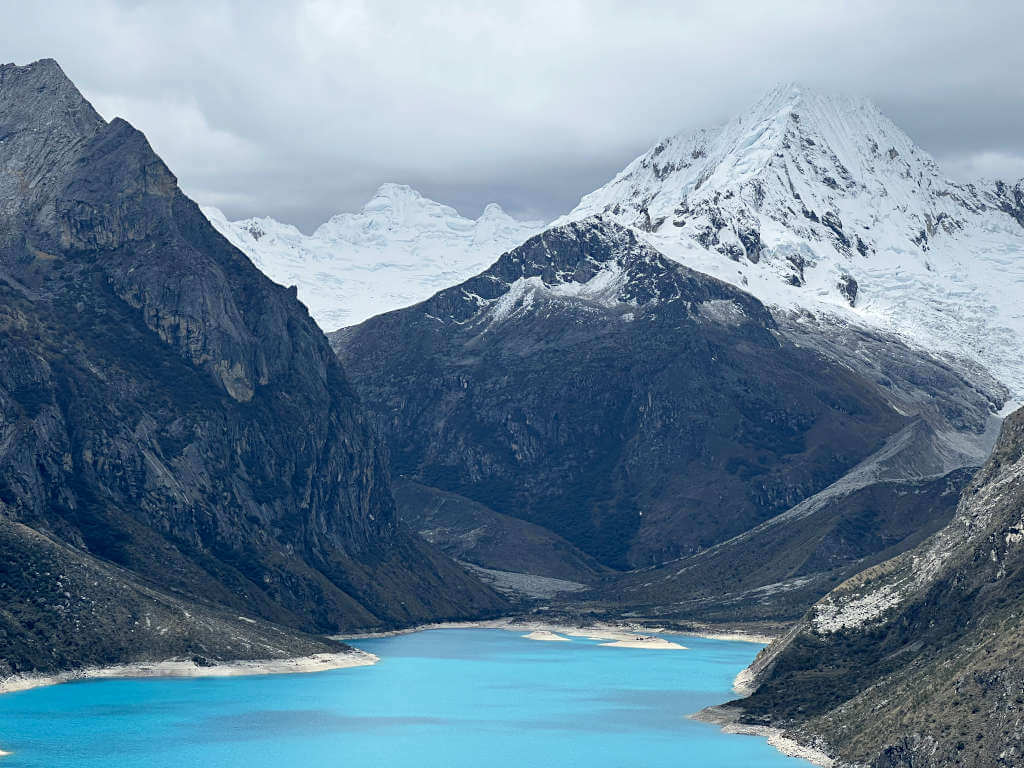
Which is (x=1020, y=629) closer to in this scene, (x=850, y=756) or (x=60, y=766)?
(x=850, y=756)

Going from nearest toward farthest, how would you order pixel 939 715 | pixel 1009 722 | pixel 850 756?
pixel 1009 722 < pixel 939 715 < pixel 850 756

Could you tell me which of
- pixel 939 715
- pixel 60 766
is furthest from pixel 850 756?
pixel 60 766

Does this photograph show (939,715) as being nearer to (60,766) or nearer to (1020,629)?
(1020,629)

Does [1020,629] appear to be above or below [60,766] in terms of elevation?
above

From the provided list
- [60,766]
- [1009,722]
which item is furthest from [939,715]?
[60,766]

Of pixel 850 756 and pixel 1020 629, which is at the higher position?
pixel 1020 629

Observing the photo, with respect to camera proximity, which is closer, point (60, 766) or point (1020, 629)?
point (1020, 629)

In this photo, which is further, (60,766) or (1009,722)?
(60,766)

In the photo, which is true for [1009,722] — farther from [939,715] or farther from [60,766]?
[60,766]

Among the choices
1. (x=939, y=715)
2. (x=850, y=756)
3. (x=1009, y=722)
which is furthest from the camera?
(x=850, y=756)
